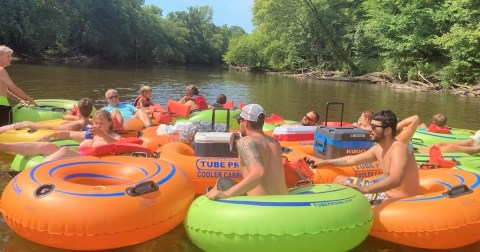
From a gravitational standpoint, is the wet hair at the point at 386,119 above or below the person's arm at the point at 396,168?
above

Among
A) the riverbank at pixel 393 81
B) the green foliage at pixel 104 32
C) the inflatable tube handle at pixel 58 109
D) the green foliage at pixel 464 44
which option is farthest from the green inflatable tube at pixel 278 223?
the green foliage at pixel 104 32

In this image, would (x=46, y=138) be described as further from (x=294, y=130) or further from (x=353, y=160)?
(x=353, y=160)

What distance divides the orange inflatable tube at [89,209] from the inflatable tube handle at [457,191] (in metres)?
2.45

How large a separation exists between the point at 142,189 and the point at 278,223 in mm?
1206

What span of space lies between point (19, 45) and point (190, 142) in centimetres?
3301

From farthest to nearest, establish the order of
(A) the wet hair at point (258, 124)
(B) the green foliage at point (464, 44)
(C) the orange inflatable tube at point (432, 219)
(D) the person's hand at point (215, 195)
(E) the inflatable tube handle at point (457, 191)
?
1. (B) the green foliage at point (464, 44)
2. (E) the inflatable tube handle at point (457, 191)
3. (C) the orange inflatable tube at point (432, 219)
4. (D) the person's hand at point (215, 195)
5. (A) the wet hair at point (258, 124)

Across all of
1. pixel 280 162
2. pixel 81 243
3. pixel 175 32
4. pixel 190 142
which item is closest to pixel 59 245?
pixel 81 243

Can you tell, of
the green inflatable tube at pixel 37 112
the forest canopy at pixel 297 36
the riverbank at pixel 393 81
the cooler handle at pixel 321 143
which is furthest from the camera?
the forest canopy at pixel 297 36

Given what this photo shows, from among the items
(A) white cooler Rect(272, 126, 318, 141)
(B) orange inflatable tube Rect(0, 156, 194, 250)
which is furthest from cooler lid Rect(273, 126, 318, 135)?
(B) orange inflatable tube Rect(0, 156, 194, 250)

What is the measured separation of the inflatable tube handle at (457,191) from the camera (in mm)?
4289

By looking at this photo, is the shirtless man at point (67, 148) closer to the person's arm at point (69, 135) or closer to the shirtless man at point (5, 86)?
the person's arm at point (69, 135)

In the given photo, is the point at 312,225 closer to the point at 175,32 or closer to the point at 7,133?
Result: the point at 7,133

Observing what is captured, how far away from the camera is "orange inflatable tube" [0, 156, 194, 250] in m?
3.62

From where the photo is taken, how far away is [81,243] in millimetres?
3670
